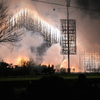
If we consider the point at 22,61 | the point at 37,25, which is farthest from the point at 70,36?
the point at 22,61

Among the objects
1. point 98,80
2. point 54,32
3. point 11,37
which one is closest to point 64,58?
point 54,32

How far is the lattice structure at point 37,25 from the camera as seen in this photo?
23391mm

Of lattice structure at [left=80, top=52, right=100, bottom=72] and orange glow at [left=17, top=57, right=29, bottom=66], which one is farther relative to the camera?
lattice structure at [left=80, top=52, right=100, bottom=72]

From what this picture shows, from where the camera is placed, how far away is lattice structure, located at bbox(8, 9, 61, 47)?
23391 mm

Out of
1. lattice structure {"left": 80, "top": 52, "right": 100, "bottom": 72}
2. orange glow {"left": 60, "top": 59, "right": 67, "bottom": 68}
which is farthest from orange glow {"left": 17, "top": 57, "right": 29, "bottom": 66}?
lattice structure {"left": 80, "top": 52, "right": 100, "bottom": 72}

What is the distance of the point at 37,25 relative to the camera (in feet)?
83.6

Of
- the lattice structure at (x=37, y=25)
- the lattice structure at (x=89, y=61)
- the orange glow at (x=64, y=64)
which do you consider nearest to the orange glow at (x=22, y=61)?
the lattice structure at (x=37, y=25)

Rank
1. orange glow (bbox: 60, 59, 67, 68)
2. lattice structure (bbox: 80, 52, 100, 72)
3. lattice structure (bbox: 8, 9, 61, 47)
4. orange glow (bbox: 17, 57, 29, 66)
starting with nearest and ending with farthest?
lattice structure (bbox: 8, 9, 61, 47) < orange glow (bbox: 17, 57, 29, 66) < orange glow (bbox: 60, 59, 67, 68) < lattice structure (bbox: 80, 52, 100, 72)

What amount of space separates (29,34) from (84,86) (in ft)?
78.7

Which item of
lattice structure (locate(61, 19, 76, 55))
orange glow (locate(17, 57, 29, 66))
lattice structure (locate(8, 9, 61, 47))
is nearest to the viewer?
lattice structure (locate(8, 9, 61, 47))

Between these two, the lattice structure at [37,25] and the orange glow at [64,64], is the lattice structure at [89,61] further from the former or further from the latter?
the lattice structure at [37,25]

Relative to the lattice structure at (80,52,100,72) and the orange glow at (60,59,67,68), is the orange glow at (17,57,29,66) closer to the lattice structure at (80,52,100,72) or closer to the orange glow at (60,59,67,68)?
the orange glow at (60,59,67,68)

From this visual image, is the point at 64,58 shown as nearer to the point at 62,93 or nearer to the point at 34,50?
the point at 34,50

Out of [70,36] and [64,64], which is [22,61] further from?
[70,36]
